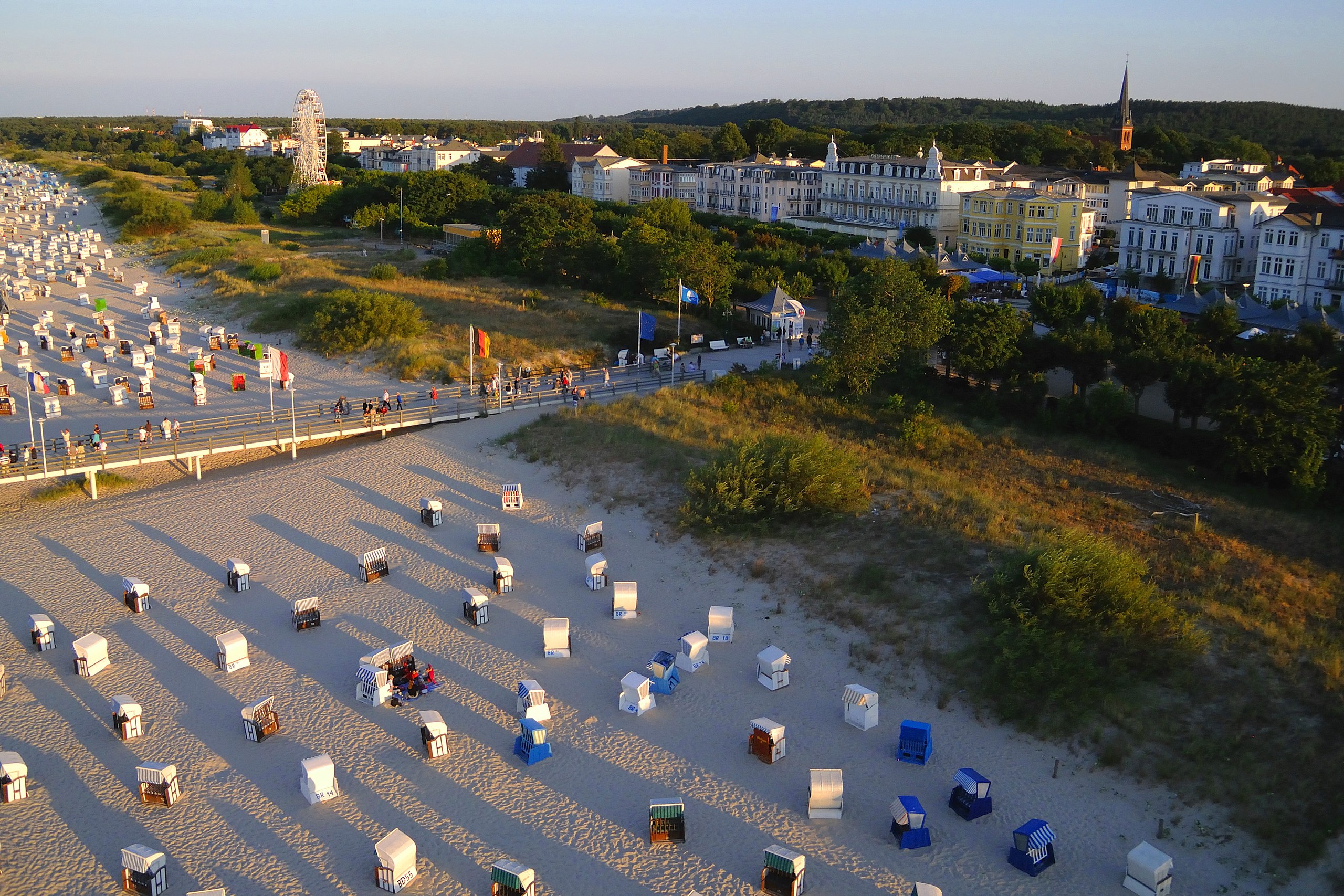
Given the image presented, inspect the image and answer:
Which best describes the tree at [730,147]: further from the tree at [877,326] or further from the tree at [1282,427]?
the tree at [1282,427]

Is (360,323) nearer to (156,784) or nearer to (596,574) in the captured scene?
(596,574)

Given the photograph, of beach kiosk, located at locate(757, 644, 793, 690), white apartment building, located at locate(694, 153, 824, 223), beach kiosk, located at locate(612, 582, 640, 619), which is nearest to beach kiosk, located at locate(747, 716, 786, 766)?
beach kiosk, located at locate(757, 644, 793, 690)

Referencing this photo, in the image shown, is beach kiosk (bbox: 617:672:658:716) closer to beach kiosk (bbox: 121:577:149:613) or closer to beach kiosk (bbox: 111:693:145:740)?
beach kiosk (bbox: 111:693:145:740)

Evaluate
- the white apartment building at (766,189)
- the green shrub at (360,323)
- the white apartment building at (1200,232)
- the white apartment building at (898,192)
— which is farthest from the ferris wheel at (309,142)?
the white apartment building at (1200,232)

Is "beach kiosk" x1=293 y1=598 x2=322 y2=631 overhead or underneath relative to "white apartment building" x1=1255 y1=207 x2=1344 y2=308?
underneath

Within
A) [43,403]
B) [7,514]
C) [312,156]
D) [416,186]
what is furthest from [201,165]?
[7,514]

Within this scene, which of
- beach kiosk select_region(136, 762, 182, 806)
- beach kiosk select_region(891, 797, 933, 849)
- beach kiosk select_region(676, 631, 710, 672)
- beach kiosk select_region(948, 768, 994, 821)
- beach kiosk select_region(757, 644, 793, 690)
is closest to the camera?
beach kiosk select_region(891, 797, 933, 849)
